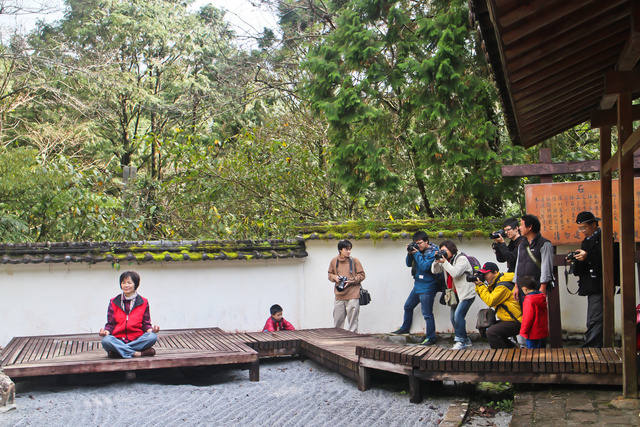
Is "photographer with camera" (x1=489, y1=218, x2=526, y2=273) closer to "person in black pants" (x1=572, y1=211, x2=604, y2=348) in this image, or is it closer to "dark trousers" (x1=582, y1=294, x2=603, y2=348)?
"person in black pants" (x1=572, y1=211, x2=604, y2=348)

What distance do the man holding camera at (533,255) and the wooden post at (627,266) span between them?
198 cm

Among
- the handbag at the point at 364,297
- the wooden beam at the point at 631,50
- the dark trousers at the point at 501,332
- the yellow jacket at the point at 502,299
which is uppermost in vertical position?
the wooden beam at the point at 631,50

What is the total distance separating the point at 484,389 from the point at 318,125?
1047cm

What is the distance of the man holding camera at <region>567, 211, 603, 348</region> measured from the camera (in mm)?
6511

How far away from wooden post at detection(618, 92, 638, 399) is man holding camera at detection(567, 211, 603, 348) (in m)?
1.64

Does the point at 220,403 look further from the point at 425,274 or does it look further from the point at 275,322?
the point at 425,274

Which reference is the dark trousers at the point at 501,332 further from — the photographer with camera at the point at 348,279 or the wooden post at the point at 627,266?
the photographer with camera at the point at 348,279

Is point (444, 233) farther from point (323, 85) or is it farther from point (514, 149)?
point (323, 85)

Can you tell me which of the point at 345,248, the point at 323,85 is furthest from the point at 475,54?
the point at 345,248

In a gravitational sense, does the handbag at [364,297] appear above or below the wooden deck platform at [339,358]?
above

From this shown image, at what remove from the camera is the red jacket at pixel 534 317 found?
643 centimetres

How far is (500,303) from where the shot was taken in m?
7.12

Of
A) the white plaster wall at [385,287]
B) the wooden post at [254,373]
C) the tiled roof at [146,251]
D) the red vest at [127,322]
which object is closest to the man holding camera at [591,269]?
the white plaster wall at [385,287]

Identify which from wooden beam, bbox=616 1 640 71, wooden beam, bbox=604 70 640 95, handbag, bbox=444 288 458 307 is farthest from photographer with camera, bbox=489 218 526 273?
wooden beam, bbox=616 1 640 71
